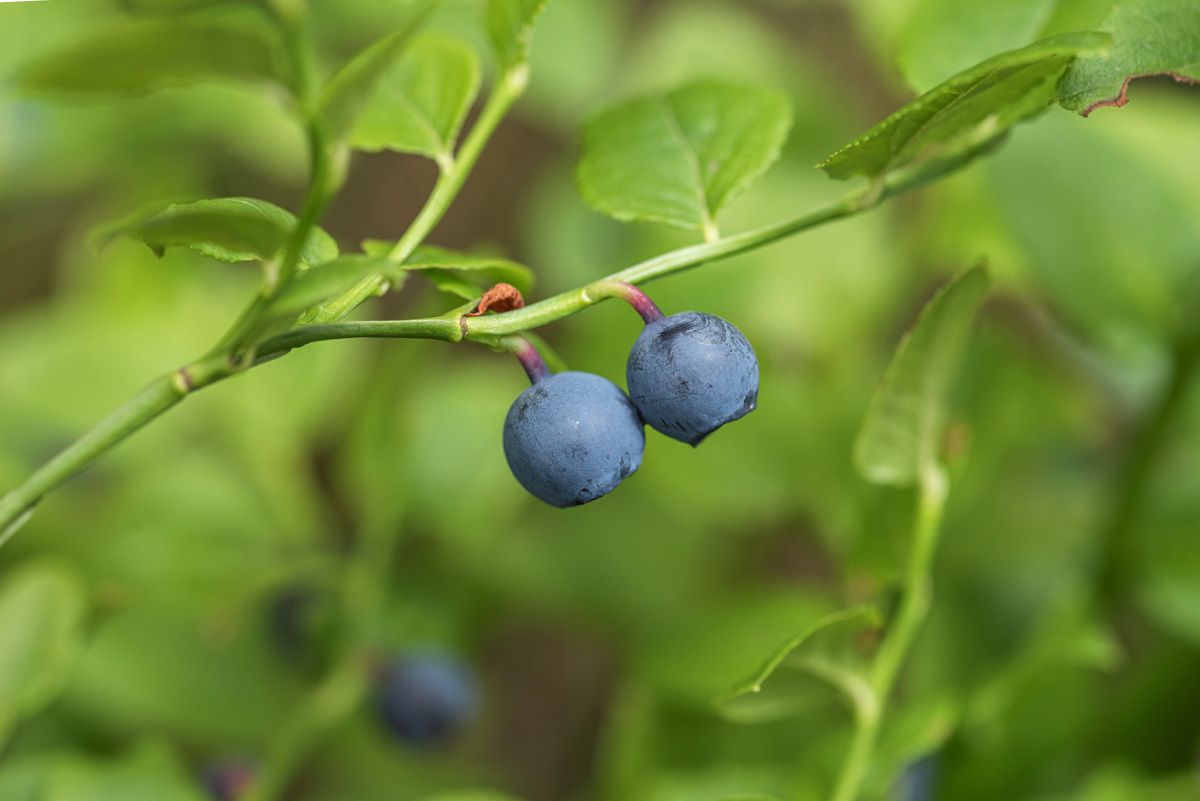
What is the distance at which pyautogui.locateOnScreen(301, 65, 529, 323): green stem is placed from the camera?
18.0 inches

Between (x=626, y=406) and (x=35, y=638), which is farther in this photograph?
(x=35, y=638)

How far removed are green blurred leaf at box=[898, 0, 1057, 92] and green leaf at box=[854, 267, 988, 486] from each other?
96 mm

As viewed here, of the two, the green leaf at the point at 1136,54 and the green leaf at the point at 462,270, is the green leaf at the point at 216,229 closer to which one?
the green leaf at the point at 462,270

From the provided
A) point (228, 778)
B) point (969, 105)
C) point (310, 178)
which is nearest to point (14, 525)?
point (310, 178)

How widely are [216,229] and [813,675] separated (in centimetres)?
40

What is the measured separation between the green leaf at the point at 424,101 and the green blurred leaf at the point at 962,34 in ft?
0.67

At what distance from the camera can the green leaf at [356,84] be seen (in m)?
0.38

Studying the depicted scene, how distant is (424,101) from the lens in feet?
1.89

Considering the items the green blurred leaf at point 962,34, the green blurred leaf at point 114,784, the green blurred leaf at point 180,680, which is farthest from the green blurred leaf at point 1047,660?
the green blurred leaf at point 180,680

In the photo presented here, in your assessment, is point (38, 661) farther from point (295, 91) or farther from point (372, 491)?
point (295, 91)

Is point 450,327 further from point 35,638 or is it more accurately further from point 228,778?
point 228,778

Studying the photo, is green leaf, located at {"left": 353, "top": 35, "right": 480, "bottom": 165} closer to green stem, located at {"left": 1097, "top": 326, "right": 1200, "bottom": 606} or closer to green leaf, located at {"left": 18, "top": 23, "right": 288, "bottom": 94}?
green leaf, located at {"left": 18, "top": 23, "right": 288, "bottom": 94}

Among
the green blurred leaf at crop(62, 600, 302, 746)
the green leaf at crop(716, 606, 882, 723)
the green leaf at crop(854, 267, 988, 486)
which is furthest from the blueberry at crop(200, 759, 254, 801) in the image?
the green leaf at crop(854, 267, 988, 486)

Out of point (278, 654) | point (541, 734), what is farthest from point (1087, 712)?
point (541, 734)
